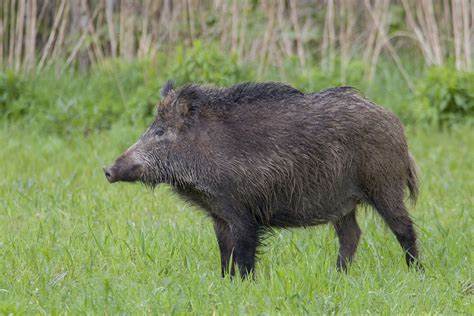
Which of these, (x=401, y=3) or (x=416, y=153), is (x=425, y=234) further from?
(x=401, y=3)

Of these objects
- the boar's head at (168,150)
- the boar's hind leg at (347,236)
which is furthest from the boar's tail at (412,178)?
the boar's head at (168,150)

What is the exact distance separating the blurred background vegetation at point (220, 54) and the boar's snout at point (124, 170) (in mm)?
4245

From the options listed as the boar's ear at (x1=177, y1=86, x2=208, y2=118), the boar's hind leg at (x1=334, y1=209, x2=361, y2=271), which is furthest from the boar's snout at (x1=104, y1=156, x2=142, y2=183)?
the boar's hind leg at (x1=334, y1=209, x2=361, y2=271)

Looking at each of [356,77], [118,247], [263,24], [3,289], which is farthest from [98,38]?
[3,289]

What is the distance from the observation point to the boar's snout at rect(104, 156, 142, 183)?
16.9ft

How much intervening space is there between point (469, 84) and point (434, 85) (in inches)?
14.9

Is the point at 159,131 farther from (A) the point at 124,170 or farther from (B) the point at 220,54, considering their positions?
(B) the point at 220,54

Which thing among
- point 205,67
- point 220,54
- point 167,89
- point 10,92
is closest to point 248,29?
point 220,54

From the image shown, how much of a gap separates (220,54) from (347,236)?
14.3 ft

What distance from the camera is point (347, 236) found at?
5.72 m

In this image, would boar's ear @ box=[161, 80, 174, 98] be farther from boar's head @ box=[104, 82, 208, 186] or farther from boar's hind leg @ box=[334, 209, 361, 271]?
boar's hind leg @ box=[334, 209, 361, 271]

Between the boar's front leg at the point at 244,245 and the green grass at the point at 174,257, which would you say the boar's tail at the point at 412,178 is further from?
the boar's front leg at the point at 244,245

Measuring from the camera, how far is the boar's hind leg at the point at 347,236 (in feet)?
18.6

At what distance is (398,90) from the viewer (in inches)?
408
